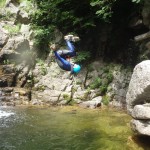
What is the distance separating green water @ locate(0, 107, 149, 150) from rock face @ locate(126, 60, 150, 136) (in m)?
0.66

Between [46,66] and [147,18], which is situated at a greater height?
[147,18]

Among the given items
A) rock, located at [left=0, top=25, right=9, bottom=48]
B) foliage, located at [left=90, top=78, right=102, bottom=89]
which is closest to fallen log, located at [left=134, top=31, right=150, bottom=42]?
foliage, located at [left=90, top=78, right=102, bottom=89]

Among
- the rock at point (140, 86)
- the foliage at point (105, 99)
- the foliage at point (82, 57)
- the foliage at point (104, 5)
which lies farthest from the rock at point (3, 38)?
the rock at point (140, 86)

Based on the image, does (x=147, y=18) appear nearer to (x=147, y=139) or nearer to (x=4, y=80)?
(x=147, y=139)

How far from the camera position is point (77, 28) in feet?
64.3

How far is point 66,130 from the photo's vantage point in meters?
11.9

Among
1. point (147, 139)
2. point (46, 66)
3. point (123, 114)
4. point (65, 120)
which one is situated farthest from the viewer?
point (46, 66)

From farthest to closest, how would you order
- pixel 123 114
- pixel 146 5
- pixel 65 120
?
1. pixel 146 5
2. pixel 123 114
3. pixel 65 120

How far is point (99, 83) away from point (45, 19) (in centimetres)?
618

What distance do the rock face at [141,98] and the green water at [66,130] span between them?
0.66 metres

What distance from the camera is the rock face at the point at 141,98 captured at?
31.8 ft

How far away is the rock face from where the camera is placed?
9.68m

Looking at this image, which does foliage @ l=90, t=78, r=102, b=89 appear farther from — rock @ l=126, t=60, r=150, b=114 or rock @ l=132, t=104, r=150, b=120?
rock @ l=132, t=104, r=150, b=120

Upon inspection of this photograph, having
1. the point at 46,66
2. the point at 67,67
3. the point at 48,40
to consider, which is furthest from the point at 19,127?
the point at 48,40
